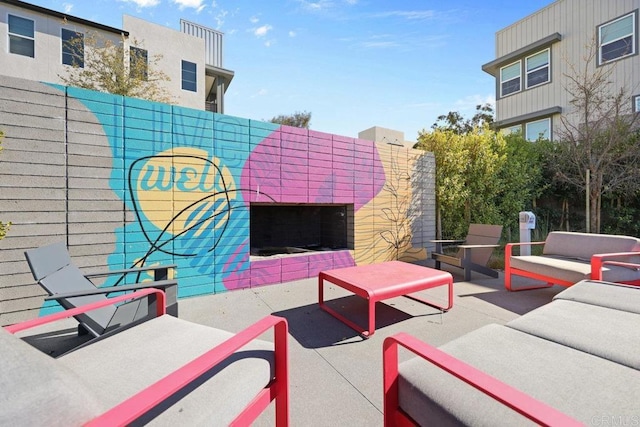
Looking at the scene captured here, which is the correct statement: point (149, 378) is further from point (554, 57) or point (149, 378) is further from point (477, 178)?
point (554, 57)

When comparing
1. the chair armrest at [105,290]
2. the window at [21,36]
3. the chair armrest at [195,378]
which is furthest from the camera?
the window at [21,36]

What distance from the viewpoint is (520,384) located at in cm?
128

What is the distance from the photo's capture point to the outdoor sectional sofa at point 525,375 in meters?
1.06

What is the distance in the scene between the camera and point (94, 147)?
3668 mm

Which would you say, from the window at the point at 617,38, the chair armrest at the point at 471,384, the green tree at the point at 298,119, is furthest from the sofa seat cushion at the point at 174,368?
the green tree at the point at 298,119

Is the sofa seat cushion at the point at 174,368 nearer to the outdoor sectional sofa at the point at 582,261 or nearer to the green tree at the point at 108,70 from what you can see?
the outdoor sectional sofa at the point at 582,261

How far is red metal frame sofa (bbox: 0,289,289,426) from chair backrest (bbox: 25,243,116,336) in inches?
18.4

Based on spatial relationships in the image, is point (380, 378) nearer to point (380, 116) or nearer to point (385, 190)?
point (385, 190)

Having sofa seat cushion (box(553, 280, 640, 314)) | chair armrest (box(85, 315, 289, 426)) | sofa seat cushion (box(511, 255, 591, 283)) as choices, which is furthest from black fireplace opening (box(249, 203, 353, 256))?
chair armrest (box(85, 315, 289, 426))

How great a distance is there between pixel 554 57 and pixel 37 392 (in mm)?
15173

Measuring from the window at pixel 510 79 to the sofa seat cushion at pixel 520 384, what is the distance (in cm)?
1412

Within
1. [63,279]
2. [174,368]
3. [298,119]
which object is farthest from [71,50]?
[298,119]

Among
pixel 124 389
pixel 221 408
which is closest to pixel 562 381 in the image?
pixel 221 408

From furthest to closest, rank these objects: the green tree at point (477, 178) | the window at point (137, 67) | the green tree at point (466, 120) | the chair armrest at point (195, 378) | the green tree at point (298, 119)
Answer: the green tree at point (298, 119) < the green tree at point (466, 120) < the window at point (137, 67) < the green tree at point (477, 178) < the chair armrest at point (195, 378)
